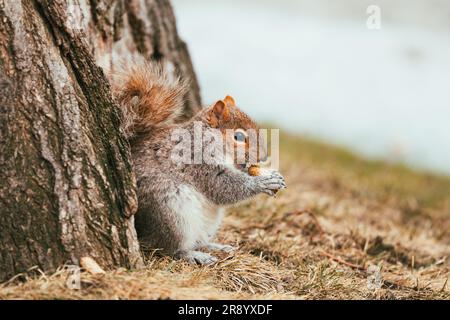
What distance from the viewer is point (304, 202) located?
4508mm

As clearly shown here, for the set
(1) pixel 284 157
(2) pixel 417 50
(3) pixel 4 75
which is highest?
(2) pixel 417 50

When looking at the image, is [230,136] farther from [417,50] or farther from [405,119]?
[417,50]

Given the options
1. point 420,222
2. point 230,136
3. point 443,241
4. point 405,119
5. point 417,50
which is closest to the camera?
point 230,136

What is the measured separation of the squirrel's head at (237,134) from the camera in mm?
3207

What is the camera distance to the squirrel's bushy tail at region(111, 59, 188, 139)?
121 inches

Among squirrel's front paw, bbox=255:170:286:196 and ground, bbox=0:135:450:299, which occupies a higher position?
squirrel's front paw, bbox=255:170:286:196

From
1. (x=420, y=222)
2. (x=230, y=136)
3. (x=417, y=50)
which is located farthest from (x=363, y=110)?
(x=230, y=136)

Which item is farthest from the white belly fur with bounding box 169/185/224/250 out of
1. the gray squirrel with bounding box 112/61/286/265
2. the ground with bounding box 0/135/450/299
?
the ground with bounding box 0/135/450/299

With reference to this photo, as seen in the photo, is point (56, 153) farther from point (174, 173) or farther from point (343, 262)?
point (343, 262)

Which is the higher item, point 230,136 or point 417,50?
point 417,50

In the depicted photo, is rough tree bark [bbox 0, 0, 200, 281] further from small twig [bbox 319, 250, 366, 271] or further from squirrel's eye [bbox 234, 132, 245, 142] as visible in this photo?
small twig [bbox 319, 250, 366, 271]

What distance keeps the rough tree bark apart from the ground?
111 mm

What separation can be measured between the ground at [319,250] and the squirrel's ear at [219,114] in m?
0.59
